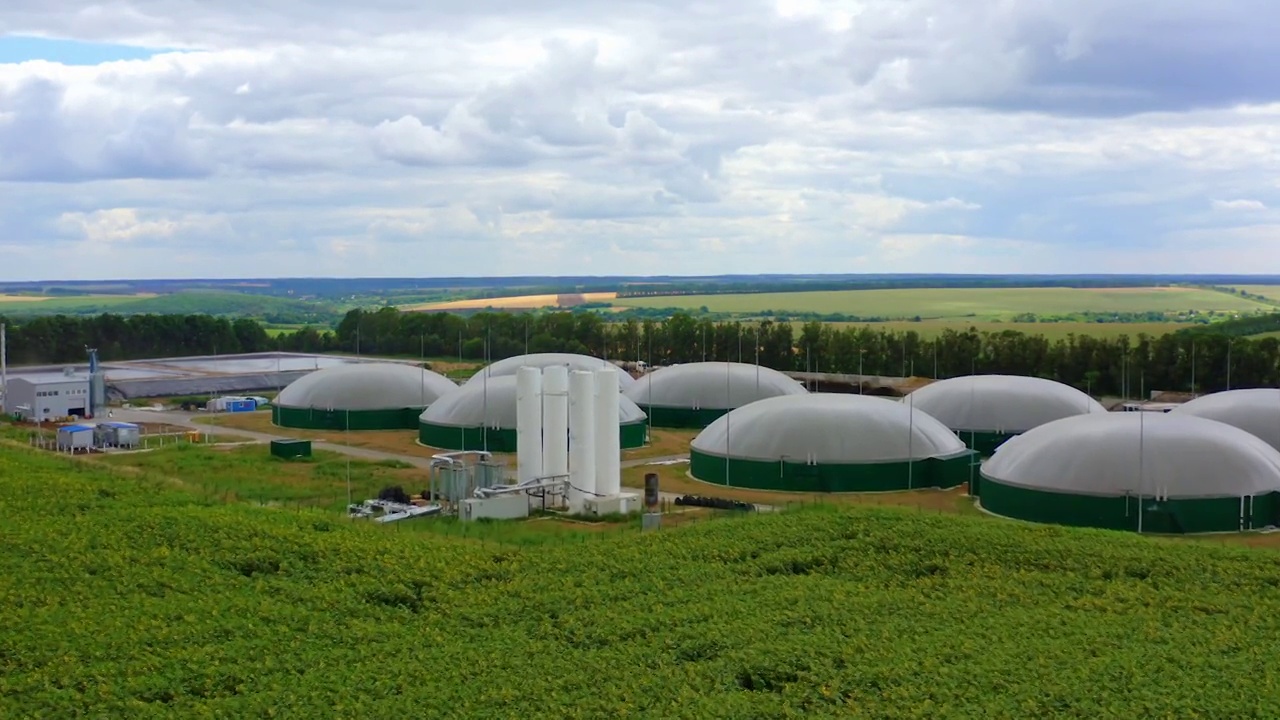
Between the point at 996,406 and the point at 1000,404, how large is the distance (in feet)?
0.68

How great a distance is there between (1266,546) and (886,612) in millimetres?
15513

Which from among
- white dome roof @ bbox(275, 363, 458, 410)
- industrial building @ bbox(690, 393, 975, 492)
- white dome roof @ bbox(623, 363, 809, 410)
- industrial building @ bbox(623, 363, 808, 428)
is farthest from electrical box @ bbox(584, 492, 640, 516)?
white dome roof @ bbox(275, 363, 458, 410)

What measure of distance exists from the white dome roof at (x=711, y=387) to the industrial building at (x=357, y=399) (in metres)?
10.1

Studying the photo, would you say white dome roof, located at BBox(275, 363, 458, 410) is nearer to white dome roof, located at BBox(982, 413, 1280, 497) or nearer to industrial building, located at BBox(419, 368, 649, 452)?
industrial building, located at BBox(419, 368, 649, 452)

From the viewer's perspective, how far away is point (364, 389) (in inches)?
2434

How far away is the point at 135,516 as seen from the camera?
99.4 feet

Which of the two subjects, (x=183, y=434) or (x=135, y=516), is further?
(x=183, y=434)

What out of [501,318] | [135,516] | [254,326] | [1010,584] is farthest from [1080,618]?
[254,326]

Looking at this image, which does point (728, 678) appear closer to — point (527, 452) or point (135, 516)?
point (135, 516)

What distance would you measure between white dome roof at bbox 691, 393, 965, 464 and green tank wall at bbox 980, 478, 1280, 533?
7.66 m

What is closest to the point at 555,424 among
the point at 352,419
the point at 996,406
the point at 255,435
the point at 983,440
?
the point at 983,440

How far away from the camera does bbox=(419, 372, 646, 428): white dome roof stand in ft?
179

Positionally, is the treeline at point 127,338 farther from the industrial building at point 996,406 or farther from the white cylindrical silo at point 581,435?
the white cylindrical silo at point 581,435

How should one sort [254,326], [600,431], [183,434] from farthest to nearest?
[254,326], [183,434], [600,431]
